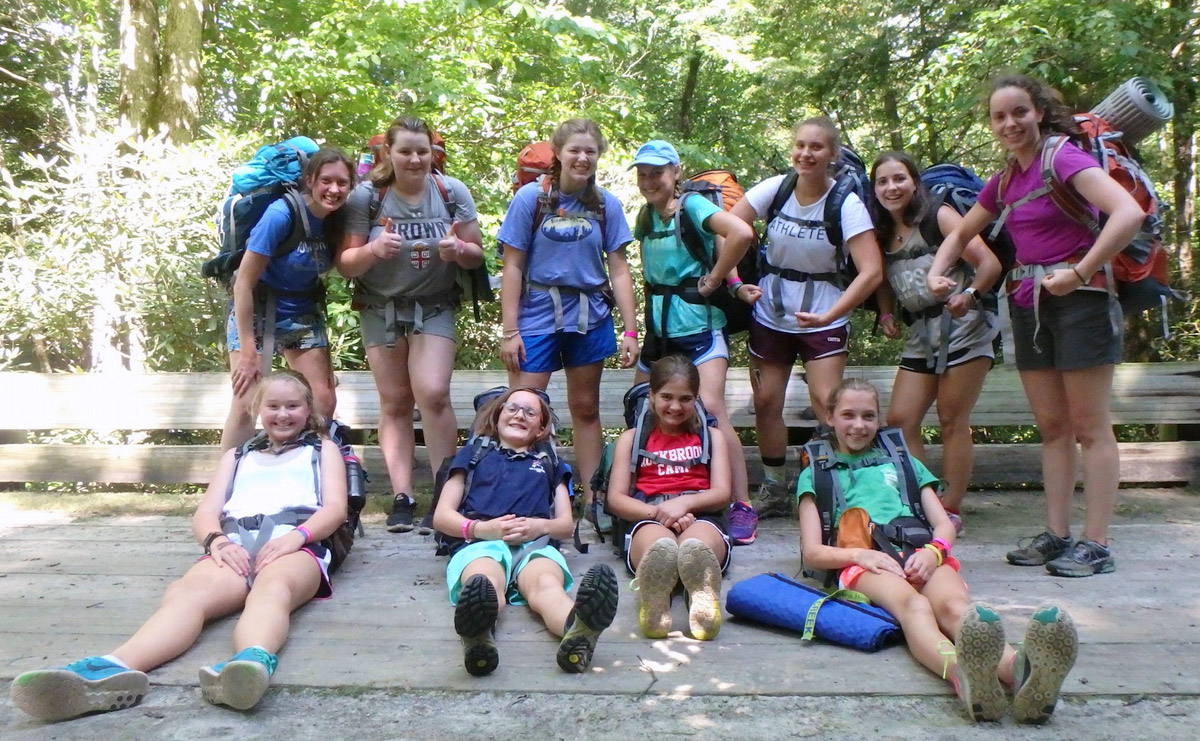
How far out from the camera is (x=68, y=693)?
2.53 metres

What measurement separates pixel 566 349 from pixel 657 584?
5.71 feet

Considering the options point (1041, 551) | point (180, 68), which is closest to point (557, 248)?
point (1041, 551)

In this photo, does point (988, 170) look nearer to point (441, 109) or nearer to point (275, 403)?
point (441, 109)

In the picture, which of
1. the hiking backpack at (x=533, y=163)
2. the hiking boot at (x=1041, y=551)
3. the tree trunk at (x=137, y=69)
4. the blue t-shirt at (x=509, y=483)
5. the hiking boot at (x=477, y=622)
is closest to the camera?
the hiking boot at (x=477, y=622)

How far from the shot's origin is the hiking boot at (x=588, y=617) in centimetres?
283

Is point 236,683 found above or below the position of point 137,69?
below

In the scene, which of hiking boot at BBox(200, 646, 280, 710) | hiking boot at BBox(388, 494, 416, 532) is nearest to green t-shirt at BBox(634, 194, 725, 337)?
hiking boot at BBox(388, 494, 416, 532)

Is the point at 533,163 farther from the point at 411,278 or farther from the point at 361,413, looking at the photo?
the point at 361,413

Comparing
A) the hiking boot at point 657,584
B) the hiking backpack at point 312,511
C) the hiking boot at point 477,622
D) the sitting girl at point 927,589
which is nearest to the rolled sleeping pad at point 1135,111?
the sitting girl at point 927,589

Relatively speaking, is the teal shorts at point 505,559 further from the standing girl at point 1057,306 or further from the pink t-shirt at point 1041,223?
the pink t-shirt at point 1041,223

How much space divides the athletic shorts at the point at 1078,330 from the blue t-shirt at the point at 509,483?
214cm

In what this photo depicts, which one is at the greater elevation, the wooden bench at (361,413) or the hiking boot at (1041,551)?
the wooden bench at (361,413)

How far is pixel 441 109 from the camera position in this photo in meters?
9.54

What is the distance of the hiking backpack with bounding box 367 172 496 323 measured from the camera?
15.0 ft
